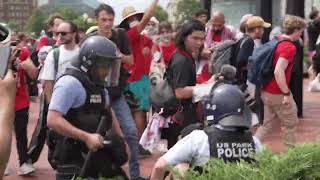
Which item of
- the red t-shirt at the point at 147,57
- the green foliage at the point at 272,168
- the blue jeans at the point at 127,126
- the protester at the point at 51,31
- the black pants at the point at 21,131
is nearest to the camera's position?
the green foliage at the point at 272,168

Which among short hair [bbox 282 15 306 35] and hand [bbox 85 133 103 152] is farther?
short hair [bbox 282 15 306 35]

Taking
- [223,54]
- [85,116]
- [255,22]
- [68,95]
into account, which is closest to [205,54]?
[223,54]

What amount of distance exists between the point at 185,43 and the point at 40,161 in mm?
3277

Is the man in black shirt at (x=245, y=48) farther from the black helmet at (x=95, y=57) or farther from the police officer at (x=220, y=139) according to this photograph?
the police officer at (x=220, y=139)

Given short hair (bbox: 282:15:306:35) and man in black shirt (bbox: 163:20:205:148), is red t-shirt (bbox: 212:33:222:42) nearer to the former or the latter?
short hair (bbox: 282:15:306:35)

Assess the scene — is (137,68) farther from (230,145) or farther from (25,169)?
(230,145)

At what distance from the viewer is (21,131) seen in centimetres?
778

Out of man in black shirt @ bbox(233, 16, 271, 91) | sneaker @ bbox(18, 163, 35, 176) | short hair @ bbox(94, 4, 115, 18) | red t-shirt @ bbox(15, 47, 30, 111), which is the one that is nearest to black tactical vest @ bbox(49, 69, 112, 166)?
short hair @ bbox(94, 4, 115, 18)

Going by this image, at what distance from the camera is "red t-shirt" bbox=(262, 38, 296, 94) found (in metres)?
7.23

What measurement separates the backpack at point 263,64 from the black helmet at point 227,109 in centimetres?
355

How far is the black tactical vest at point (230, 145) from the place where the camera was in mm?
3842

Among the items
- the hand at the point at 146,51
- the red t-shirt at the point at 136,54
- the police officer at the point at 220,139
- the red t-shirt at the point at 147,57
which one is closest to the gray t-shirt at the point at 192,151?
the police officer at the point at 220,139

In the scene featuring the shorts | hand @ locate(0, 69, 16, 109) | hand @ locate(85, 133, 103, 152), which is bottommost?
the shorts

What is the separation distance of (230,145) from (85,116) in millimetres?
1104
